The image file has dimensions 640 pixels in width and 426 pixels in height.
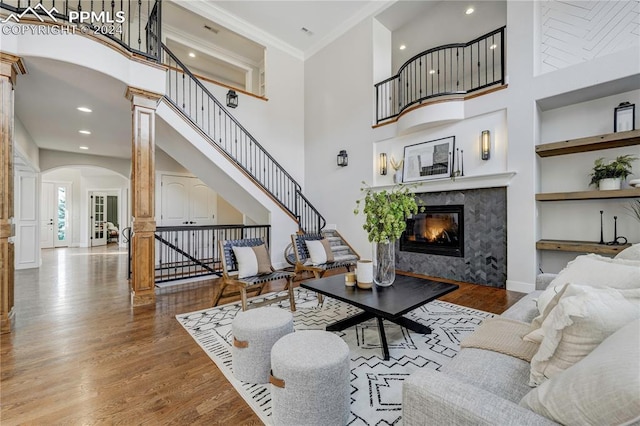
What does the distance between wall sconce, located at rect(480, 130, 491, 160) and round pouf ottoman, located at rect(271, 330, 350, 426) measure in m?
4.17

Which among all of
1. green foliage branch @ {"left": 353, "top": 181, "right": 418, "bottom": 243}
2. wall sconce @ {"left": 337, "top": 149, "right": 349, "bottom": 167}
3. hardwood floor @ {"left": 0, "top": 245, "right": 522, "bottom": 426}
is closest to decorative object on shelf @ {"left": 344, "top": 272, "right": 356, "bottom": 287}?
green foliage branch @ {"left": 353, "top": 181, "right": 418, "bottom": 243}

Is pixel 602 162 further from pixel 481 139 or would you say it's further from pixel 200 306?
pixel 200 306

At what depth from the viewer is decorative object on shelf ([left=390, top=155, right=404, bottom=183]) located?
5.61 m

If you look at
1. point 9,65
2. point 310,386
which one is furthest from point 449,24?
point 310,386

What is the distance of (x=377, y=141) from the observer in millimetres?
6016

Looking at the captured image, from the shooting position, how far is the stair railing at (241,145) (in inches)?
230

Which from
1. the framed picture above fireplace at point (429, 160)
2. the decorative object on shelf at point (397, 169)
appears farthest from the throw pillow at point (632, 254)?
the decorative object on shelf at point (397, 169)

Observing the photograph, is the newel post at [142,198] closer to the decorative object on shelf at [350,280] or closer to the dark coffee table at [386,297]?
the dark coffee table at [386,297]

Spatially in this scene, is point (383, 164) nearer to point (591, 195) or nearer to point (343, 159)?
point (343, 159)

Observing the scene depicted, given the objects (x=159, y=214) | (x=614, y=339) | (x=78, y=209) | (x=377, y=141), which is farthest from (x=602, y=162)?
(x=78, y=209)

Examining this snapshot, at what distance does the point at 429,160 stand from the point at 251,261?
12.0 ft

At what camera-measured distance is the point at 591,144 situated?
3668 mm

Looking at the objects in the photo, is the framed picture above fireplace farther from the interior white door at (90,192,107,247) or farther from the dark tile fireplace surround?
the interior white door at (90,192,107,247)

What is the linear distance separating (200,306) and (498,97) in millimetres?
5243
